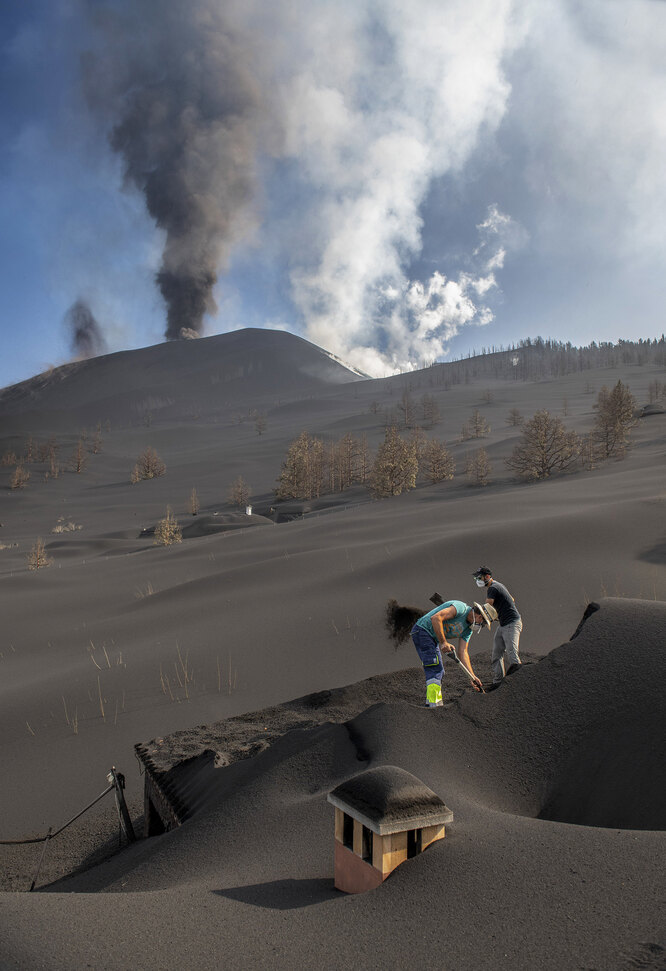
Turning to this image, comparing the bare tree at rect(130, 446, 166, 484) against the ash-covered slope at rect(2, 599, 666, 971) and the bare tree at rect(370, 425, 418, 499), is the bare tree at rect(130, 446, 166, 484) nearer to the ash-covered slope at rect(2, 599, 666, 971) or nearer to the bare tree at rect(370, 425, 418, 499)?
the bare tree at rect(370, 425, 418, 499)

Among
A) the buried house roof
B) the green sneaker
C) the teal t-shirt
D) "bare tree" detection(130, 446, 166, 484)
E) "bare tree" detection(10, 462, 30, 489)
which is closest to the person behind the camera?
the buried house roof

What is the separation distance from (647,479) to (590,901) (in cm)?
2487

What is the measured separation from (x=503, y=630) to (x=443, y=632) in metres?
1.13

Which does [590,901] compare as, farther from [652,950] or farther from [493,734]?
[493,734]

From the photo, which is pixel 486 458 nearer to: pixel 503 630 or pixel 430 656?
pixel 503 630

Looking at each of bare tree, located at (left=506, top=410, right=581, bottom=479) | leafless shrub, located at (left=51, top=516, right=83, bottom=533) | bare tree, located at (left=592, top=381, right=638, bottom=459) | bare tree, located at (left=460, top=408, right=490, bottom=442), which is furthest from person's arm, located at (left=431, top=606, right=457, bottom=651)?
bare tree, located at (left=460, top=408, right=490, bottom=442)

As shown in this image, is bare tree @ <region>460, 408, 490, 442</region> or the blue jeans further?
bare tree @ <region>460, 408, 490, 442</region>

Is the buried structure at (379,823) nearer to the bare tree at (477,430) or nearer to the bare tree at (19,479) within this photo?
the bare tree at (477,430)

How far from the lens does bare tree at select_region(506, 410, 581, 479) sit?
3775cm

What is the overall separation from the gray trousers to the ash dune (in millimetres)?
510

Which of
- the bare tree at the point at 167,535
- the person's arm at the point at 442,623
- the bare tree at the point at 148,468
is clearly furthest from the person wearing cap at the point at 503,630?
the bare tree at the point at 148,468

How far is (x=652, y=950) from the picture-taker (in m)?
2.17

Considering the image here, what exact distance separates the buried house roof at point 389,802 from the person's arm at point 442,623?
3.13 metres

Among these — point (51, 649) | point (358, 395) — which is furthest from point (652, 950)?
point (358, 395)
